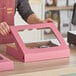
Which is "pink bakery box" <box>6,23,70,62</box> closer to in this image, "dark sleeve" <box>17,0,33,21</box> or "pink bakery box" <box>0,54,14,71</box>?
"pink bakery box" <box>0,54,14,71</box>

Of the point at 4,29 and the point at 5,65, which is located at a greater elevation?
the point at 4,29

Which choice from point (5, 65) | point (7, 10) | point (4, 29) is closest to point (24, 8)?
point (7, 10)

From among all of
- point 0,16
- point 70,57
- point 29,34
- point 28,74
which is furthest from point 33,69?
point 29,34

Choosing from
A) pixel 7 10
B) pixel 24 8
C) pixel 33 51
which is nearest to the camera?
pixel 33 51

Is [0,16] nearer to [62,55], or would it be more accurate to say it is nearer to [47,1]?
[62,55]

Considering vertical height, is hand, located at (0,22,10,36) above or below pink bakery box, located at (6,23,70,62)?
above

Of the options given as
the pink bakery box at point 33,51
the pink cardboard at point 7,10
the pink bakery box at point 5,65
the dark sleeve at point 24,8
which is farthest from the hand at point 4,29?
the dark sleeve at point 24,8

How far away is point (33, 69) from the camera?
1296 mm

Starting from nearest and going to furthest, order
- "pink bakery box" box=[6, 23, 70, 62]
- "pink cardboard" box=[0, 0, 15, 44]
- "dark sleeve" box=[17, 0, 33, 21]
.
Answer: "pink bakery box" box=[6, 23, 70, 62], "pink cardboard" box=[0, 0, 15, 44], "dark sleeve" box=[17, 0, 33, 21]

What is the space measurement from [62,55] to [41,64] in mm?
Answer: 165

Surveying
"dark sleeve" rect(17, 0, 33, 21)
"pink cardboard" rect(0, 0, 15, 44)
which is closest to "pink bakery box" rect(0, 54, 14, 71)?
"pink cardboard" rect(0, 0, 15, 44)

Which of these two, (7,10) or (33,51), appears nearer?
(33,51)

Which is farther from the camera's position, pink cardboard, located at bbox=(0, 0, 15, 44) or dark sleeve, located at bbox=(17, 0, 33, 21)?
dark sleeve, located at bbox=(17, 0, 33, 21)

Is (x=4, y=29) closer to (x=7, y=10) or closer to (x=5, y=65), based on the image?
(x=5, y=65)
